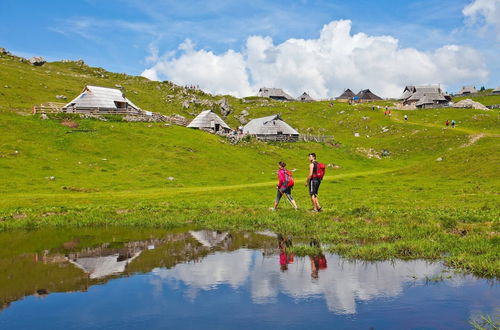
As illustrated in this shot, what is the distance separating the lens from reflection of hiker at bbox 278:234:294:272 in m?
13.1

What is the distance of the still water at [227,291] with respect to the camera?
880 centimetres

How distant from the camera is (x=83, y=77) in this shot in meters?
134

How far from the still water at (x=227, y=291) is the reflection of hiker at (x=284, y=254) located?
2.6 inches

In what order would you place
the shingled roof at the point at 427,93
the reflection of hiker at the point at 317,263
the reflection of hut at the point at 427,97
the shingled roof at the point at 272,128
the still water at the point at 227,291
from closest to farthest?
1. the still water at the point at 227,291
2. the reflection of hiker at the point at 317,263
3. the shingled roof at the point at 272,128
4. the reflection of hut at the point at 427,97
5. the shingled roof at the point at 427,93

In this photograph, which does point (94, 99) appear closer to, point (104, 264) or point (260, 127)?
point (260, 127)

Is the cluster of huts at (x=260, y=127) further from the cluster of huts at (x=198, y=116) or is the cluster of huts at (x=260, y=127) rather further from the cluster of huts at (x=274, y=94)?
the cluster of huts at (x=274, y=94)

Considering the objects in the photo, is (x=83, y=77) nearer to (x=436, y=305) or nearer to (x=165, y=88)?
(x=165, y=88)

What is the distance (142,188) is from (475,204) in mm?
30303

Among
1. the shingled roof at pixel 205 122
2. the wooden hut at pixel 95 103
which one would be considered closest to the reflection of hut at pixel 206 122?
the shingled roof at pixel 205 122

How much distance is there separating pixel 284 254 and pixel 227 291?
4.27 m

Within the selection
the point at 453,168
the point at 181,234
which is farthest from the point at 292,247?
the point at 453,168

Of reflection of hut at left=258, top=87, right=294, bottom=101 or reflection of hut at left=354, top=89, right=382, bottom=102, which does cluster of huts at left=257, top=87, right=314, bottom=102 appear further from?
reflection of hut at left=354, top=89, right=382, bottom=102

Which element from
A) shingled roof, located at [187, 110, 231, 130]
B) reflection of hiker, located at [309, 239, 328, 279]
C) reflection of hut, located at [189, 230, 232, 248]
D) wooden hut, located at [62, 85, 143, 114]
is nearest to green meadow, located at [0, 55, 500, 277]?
reflection of hiker, located at [309, 239, 328, 279]

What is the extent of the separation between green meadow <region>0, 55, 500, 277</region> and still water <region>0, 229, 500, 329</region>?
6.91 ft
